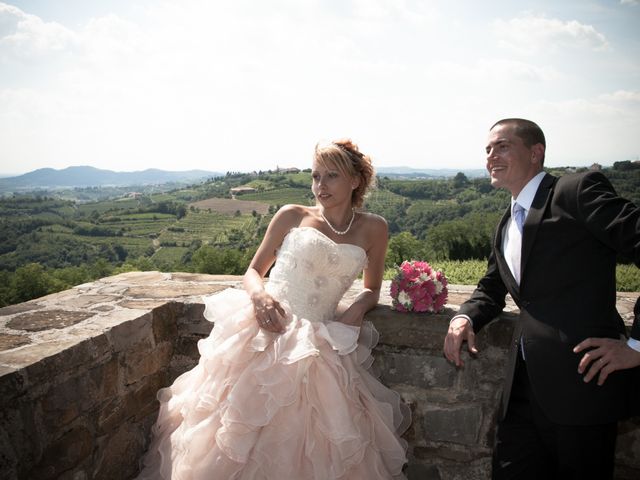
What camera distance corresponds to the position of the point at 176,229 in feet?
240

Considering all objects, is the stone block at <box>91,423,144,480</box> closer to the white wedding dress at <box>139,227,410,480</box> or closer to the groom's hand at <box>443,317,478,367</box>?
the white wedding dress at <box>139,227,410,480</box>

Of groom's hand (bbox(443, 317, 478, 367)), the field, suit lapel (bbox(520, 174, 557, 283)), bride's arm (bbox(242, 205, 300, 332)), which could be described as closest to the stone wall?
groom's hand (bbox(443, 317, 478, 367))

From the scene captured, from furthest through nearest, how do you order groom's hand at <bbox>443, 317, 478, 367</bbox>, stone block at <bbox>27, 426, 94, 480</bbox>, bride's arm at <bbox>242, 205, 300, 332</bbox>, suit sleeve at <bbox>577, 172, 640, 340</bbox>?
bride's arm at <bbox>242, 205, 300, 332</bbox>
groom's hand at <bbox>443, 317, 478, 367</bbox>
stone block at <bbox>27, 426, 94, 480</bbox>
suit sleeve at <bbox>577, 172, 640, 340</bbox>

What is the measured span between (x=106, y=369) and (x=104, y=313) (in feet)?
1.40

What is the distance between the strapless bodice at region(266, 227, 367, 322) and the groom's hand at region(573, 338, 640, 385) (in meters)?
1.30

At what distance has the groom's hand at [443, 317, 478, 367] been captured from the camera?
7.29 ft

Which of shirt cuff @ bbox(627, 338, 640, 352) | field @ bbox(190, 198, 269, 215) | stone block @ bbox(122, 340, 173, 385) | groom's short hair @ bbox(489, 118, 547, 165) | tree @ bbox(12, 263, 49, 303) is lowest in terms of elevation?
field @ bbox(190, 198, 269, 215)

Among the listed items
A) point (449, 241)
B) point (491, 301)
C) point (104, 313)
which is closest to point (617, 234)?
point (491, 301)

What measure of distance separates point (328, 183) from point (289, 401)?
1.37 meters

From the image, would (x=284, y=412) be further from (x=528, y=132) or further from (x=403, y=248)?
(x=403, y=248)

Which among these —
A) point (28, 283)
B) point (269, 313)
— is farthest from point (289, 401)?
point (28, 283)

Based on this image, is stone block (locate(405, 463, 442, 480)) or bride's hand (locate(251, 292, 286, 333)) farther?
stone block (locate(405, 463, 442, 480))

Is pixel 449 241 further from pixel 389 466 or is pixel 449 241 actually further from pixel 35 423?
pixel 35 423

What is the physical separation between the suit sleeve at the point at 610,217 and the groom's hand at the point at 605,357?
77 millimetres
